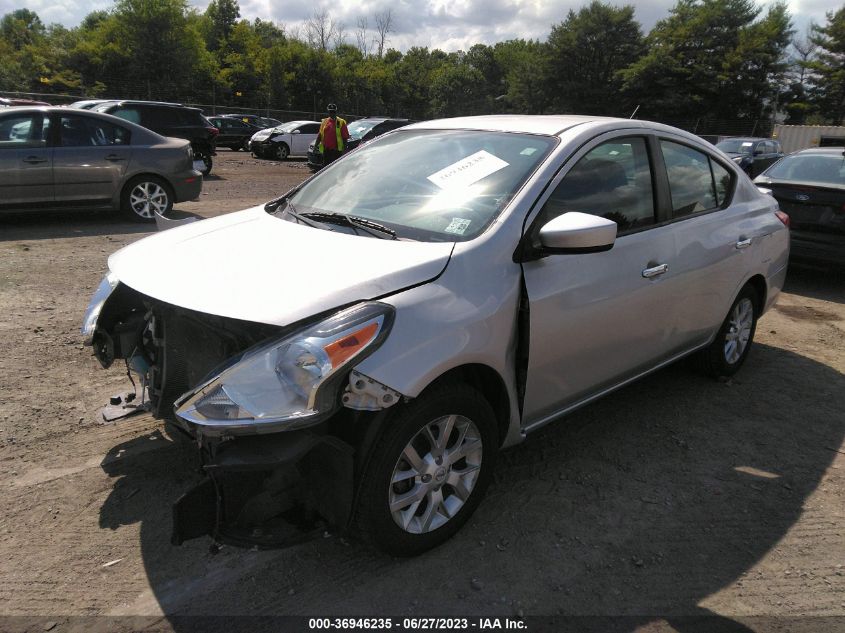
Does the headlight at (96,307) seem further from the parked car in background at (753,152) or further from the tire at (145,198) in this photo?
the parked car in background at (753,152)

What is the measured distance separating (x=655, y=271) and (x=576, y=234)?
0.99m

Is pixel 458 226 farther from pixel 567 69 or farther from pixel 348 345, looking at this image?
pixel 567 69

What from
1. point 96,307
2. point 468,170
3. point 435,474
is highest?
point 468,170

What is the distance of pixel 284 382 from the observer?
2260 millimetres

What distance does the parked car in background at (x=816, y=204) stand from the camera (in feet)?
24.3

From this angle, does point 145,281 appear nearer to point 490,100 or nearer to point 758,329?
point 758,329

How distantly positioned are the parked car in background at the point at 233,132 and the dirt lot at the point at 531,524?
2408 cm

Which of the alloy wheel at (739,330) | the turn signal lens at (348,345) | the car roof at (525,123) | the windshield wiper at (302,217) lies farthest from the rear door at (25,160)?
the alloy wheel at (739,330)

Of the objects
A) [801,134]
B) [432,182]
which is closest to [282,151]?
[432,182]

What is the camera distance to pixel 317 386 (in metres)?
2.24

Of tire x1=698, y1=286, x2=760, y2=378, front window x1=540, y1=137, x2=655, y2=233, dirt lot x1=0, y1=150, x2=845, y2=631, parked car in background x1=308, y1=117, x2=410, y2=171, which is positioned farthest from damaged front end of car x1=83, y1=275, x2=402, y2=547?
parked car in background x1=308, y1=117, x2=410, y2=171

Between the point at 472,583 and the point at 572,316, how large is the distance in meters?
1.26

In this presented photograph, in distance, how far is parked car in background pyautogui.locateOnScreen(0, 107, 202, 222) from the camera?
27.7 feet

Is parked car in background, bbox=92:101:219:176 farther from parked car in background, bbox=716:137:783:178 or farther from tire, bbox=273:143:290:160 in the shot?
parked car in background, bbox=716:137:783:178
